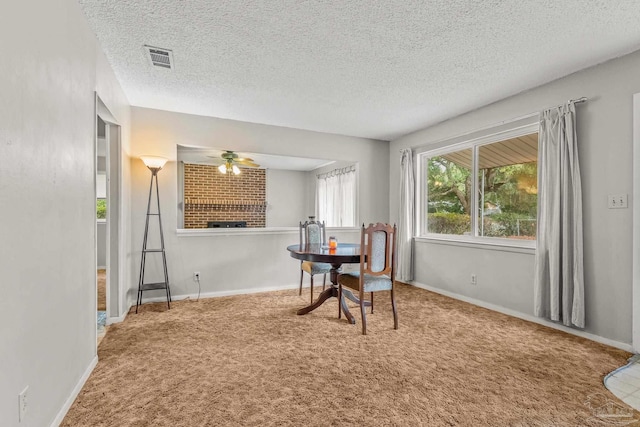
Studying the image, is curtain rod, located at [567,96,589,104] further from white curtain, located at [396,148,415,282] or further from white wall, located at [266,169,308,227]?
white wall, located at [266,169,308,227]

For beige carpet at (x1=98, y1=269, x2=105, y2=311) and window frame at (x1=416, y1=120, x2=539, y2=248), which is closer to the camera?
window frame at (x1=416, y1=120, x2=539, y2=248)

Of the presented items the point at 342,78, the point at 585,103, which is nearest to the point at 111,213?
the point at 342,78

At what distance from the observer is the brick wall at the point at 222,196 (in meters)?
6.72

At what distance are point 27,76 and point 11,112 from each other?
0.22m

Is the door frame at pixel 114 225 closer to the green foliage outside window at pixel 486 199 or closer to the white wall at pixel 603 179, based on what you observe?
the green foliage outside window at pixel 486 199

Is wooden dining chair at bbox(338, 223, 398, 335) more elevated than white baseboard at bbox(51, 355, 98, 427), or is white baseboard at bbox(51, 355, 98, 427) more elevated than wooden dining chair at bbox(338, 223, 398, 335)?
wooden dining chair at bbox(338, 223, 398, 335)

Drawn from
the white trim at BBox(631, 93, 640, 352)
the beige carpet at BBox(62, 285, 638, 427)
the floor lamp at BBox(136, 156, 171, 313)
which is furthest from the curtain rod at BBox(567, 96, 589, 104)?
the floor lamp at BBox(136, 156, 171, 313)

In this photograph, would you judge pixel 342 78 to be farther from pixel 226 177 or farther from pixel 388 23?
pixel 226 177

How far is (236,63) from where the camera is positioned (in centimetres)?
274

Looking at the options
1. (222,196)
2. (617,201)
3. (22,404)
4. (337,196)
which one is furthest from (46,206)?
(222,196)

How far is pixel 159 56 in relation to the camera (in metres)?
2.63

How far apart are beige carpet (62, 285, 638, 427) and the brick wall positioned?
12.2 ft

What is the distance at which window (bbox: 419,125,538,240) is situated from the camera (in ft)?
11.2

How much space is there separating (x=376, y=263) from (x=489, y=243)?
1.62 meters
